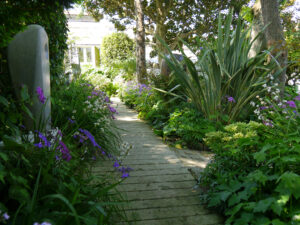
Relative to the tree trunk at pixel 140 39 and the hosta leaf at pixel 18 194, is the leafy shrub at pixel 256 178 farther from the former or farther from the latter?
the tree trunk at pixel 140 39

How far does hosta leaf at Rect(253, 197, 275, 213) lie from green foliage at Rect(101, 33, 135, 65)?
1487 centimetres

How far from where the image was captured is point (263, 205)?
5.51 ft

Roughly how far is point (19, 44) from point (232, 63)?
3.11 m

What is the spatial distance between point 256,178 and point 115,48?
1541cm

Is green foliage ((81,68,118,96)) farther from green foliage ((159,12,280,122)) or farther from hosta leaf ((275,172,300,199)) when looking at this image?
hosta leaf ((275,172,300,199))

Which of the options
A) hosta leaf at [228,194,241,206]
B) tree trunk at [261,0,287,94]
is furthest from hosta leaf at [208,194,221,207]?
tree trunk at [261,0,287,94]

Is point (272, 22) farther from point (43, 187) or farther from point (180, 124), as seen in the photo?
point (43, 187)

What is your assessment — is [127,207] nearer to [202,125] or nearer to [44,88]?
[44,88]

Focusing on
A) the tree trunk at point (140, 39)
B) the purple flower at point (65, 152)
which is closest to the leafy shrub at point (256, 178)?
the purple flower at point (65, 152)

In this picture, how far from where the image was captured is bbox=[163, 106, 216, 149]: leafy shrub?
3.91 m

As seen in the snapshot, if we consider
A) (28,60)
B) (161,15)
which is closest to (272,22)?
(28,60)

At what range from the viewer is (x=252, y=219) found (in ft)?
5.69

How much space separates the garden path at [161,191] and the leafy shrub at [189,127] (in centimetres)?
38

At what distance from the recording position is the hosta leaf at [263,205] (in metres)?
1.66
